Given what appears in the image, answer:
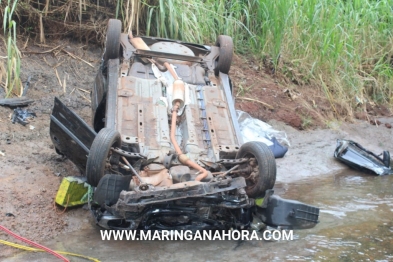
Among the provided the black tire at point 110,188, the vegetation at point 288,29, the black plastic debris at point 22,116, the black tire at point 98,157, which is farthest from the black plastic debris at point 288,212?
the vegetation at point 288,29

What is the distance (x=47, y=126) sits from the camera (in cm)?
621

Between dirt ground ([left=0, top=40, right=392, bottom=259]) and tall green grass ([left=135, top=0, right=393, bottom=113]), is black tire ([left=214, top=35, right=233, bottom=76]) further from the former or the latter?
tall green grass ([left=135, top=0, right=393, bottom=113])

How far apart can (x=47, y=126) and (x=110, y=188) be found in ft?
8.05

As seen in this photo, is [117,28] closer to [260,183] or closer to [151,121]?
[151,121]

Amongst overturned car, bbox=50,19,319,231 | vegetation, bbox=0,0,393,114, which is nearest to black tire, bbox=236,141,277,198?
overturned car, bbox=50,19,319,231

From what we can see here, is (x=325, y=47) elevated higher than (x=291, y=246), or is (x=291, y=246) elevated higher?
(x=325, y=47)

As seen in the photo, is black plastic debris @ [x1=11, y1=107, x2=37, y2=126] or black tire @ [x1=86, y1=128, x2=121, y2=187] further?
black plastic debris @ [x1=11, y1=107, x2=37, y2=126]

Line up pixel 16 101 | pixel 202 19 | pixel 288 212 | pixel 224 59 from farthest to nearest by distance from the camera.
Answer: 1. pixel 202 19
2. pixel 16 101
3. pixel 224 59
4. pixel 288 212

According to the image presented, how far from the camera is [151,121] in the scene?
16.3 ft

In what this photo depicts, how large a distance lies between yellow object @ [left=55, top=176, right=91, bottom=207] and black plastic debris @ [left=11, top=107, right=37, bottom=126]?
5.38 feet

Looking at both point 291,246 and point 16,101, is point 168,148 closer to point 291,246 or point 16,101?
point 291,246

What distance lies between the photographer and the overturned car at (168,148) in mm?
4062

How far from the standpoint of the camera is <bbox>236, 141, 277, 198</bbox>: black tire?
4273 mm

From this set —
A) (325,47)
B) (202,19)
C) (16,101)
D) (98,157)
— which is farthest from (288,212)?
(325,47)
